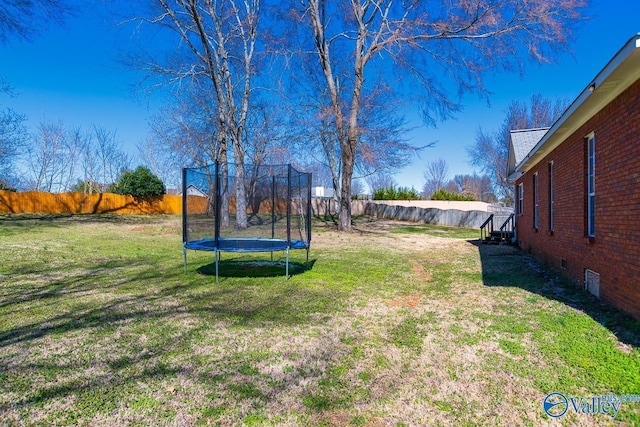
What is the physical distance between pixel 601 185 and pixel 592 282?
57.9 inches

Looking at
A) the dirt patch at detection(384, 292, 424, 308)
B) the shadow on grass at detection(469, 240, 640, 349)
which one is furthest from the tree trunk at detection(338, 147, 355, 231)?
the dirt patch at detection(384, 292, 424, 308)

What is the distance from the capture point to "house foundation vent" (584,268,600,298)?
17.9 feet

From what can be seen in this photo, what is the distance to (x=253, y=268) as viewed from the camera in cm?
836

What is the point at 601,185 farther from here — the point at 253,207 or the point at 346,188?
the point at 346,188

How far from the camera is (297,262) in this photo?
30.7ft

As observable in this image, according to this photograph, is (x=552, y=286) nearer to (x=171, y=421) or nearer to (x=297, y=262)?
(x=297, y=262)

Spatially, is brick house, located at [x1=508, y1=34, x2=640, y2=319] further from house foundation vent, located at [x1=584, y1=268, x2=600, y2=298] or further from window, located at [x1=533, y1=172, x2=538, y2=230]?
window, located at [x1=533, y1=172, x2=538, y2=230]

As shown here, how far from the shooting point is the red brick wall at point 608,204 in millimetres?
4273

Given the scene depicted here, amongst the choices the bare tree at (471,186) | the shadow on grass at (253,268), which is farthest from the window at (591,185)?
the bare tree at (471,186)

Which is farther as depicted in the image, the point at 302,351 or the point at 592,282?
the point at 592,282

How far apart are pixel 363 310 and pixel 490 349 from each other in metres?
1.75

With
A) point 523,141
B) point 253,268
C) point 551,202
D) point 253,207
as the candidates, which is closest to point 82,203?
point 253,207

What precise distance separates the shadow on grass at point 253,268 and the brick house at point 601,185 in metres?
4.97

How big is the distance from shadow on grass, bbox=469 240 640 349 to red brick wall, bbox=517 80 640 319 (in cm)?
16
